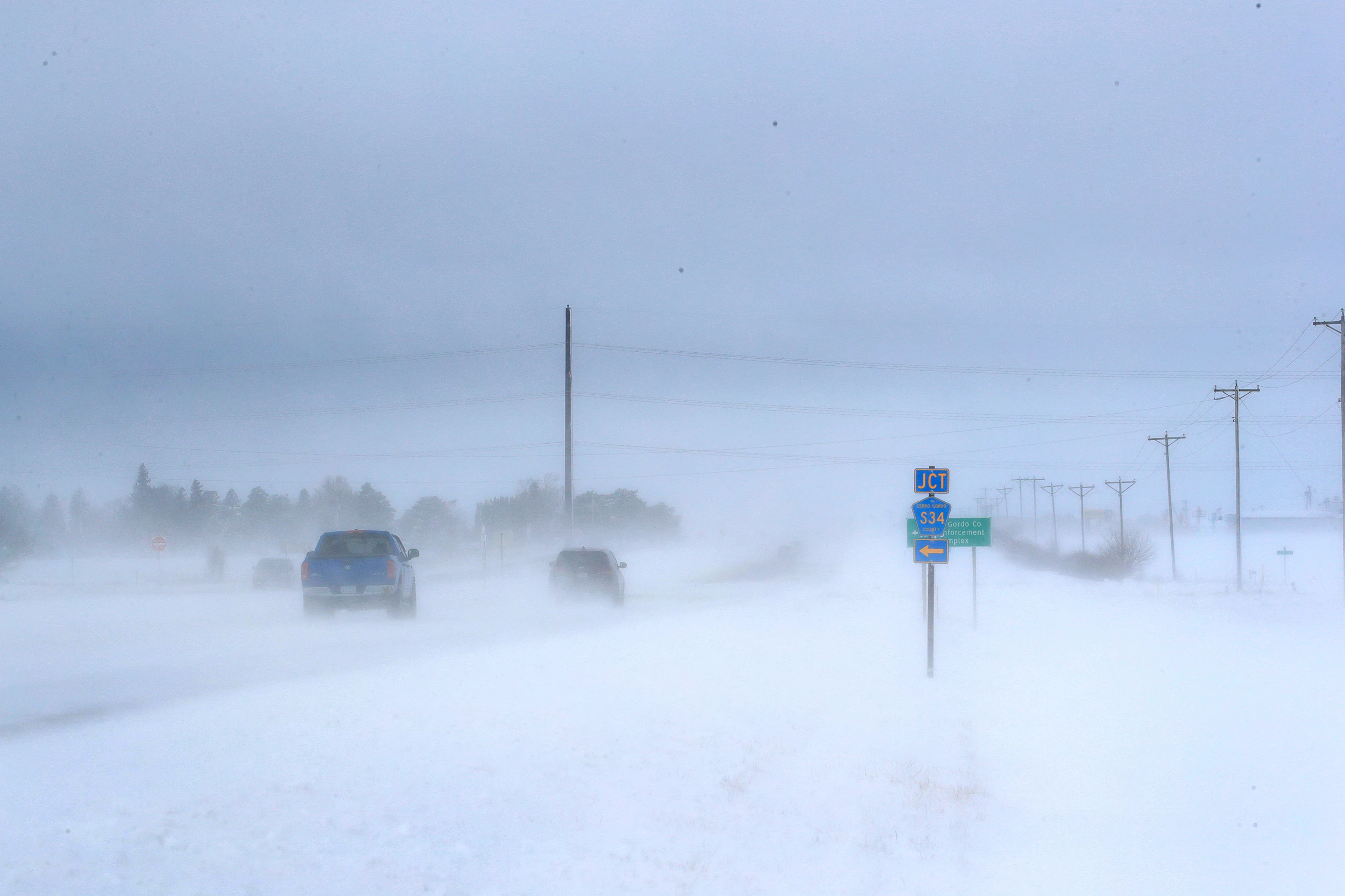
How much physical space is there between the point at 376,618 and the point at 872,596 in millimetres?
25096

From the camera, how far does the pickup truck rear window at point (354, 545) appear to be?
2461 cm

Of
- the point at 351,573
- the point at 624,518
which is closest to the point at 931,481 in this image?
the point at 351,573

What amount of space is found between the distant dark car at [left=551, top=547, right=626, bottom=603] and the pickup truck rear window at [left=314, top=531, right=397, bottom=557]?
8.81 metres

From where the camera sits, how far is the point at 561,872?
28.0 ft

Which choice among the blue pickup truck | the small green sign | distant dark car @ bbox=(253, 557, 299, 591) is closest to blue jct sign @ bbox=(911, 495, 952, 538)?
the small green sign

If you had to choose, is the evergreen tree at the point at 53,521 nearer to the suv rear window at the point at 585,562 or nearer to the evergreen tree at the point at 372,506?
the evergreen tree at the point at 372,506

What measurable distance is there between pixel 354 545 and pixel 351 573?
3.31 ft

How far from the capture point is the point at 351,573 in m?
24.5

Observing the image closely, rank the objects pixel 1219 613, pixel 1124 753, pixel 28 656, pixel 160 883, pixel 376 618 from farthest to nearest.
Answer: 1. pixel 1219 613
2. pixel 376 618
3. pixel 28 656
4. pixel 1124 753
5. pixel 160 883

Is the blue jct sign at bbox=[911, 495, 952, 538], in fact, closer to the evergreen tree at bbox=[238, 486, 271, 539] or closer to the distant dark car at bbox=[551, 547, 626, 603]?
the distant dark car at bbox=[551, 547, 626, 603]

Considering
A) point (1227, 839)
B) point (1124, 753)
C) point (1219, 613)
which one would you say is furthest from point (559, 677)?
point (1219, 613)

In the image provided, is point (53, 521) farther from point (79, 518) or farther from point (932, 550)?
point (932, 550)

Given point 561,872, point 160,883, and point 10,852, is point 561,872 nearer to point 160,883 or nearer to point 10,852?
point 160,883

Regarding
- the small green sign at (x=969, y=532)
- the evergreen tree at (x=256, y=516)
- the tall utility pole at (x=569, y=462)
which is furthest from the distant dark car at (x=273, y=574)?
the evergreen tree at (x=256, y=516)
